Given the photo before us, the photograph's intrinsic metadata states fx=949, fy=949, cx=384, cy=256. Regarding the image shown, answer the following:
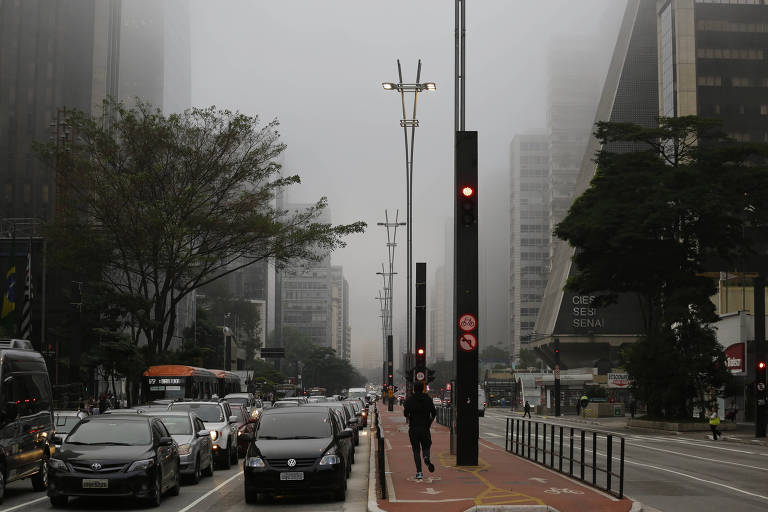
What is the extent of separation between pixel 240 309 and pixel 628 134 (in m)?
120

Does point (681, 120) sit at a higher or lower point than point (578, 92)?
lower

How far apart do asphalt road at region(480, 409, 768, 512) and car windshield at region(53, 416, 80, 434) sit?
12.6 metres

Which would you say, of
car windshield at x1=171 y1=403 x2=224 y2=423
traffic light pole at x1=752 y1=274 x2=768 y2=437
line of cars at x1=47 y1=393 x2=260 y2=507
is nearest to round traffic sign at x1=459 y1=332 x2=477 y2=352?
line of cars at x1=47 y1=393 x2=260 y2=507

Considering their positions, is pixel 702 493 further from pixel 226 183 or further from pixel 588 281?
pixel 588 281

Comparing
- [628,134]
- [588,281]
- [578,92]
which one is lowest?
[588,281]

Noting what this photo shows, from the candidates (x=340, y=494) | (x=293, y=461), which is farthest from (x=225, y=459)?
(x=293, y=461)

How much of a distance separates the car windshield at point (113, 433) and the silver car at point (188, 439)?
2.62 metres

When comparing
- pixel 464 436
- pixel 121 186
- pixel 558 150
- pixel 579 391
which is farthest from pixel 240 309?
pixel 464 436

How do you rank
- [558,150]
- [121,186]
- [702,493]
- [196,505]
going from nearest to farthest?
[196,505] < [702,493] < [121,186] < [558,150]

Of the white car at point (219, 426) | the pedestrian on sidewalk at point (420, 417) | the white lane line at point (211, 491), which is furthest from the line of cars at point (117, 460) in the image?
the pedestrian on sidewalk at point (420, 417)

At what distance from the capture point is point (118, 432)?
16312 millimetres

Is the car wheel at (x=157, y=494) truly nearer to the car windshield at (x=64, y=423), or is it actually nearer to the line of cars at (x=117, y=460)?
the line of cars at (x=117, y=460)

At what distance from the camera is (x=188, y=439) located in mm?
19969

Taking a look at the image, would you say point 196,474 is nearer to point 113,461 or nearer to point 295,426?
point 295,426
